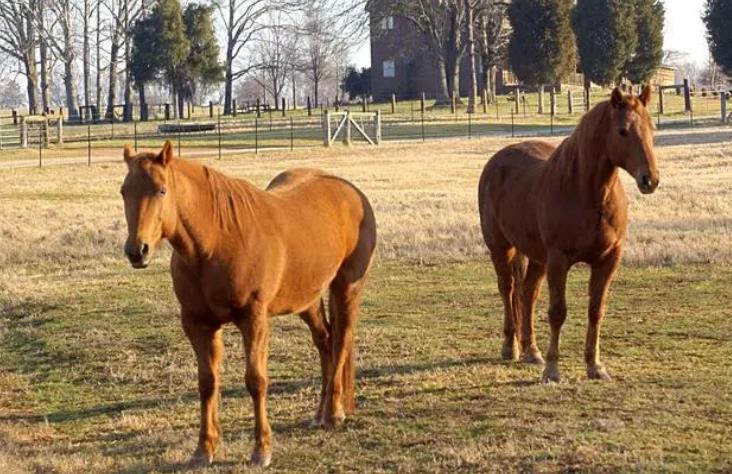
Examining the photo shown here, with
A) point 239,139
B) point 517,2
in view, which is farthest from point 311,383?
point 517,2

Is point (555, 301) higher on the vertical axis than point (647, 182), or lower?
lower

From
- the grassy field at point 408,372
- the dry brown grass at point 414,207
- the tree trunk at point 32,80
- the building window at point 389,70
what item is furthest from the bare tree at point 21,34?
the grassy field at point 408,372

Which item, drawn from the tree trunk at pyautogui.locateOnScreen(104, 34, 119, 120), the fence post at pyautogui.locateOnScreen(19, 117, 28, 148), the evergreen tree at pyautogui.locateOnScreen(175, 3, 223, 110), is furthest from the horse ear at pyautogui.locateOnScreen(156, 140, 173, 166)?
the tree trunk at pyautogui.locateOnScreen(104, 34, 119, 120)

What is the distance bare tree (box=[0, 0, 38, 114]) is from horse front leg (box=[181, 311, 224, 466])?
220 feet

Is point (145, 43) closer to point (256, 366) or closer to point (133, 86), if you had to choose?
point (133, 86)

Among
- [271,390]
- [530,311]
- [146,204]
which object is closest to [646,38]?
[530,311]

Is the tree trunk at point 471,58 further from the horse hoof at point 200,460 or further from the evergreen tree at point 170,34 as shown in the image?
the horse hoof at point 200,460

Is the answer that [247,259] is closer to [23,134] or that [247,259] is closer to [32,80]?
[23,134]

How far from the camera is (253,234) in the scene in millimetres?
6738

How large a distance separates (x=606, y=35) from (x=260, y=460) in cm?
5448

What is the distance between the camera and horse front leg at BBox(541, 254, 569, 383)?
853cm

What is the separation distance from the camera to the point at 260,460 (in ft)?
22.2

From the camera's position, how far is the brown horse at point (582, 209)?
8.10 meters

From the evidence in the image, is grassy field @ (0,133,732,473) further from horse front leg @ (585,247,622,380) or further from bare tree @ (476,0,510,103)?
bare tree @ (476,0,510,103)
